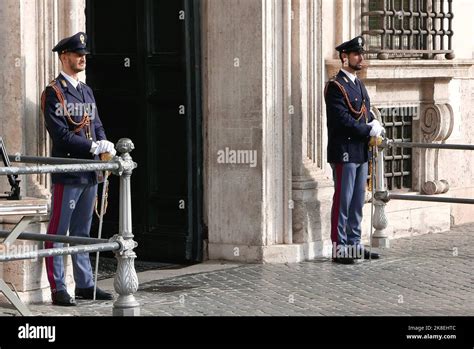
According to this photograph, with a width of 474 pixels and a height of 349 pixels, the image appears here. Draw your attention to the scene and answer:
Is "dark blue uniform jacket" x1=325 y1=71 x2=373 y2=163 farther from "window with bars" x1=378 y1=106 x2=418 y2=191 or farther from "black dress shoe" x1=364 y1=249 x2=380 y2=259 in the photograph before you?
"window with bars" x1=378 y1=106 x2=418 y2=191

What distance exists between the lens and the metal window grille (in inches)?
586

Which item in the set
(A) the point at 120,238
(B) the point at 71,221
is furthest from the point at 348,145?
(A) the point at 120,238

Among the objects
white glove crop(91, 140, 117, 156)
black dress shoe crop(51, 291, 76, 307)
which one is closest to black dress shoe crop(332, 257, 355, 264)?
white glove crop(91, 140, 117, 156)

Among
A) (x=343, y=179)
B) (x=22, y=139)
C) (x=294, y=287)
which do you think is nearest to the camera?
(x=22, y=139)

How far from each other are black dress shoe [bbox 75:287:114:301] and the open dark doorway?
7.46 feet

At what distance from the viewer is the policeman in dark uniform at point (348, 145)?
525 inches

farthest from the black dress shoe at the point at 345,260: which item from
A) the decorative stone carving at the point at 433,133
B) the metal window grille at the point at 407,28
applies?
the decorative stone carving at the point at 433,133

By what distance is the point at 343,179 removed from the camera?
43.8 ft

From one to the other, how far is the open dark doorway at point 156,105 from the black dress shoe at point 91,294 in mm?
2273

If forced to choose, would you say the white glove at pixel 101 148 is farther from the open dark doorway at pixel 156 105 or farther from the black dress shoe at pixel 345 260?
the black dress shoe at pixel 345 260

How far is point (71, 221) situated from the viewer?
1119cm
